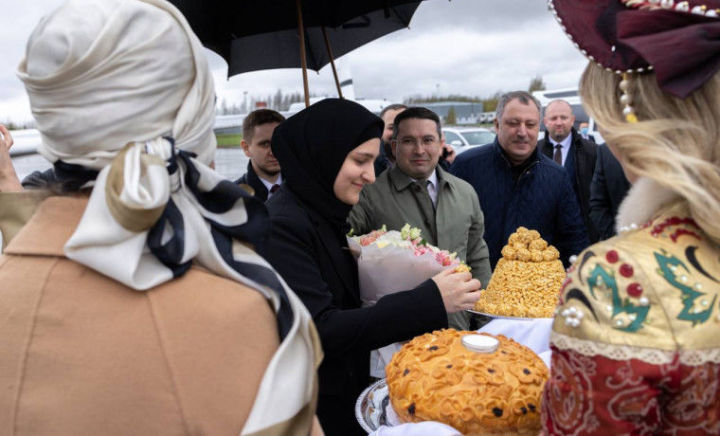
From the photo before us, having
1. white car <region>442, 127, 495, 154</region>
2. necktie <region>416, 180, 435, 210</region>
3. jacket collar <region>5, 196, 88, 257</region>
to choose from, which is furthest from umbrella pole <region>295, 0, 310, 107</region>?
white car <region>442, 127, 495, 154</region>

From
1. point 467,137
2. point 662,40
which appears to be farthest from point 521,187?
point 467,137

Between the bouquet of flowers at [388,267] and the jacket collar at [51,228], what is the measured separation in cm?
136

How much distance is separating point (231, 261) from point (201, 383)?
0.27 meters

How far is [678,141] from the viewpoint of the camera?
114cm

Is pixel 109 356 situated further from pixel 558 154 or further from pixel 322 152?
pixel 558 154

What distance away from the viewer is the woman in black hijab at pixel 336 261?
2092 mm

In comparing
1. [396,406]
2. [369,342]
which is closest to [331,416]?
[369,342]

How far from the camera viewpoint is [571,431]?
1.12 m

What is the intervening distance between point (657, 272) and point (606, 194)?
4.30m

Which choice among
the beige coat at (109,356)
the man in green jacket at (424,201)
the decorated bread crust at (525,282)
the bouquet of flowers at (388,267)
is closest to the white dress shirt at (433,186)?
the man in green jacket at (424,201)

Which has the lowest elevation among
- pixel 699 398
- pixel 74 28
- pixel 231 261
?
pixel 699 398

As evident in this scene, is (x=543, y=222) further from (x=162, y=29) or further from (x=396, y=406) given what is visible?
(x=162, y=29)

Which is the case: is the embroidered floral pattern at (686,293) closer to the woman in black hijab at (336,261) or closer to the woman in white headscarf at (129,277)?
the woman in white headscarf at (129,277)

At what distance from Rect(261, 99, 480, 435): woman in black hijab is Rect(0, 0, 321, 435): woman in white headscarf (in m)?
0.91
